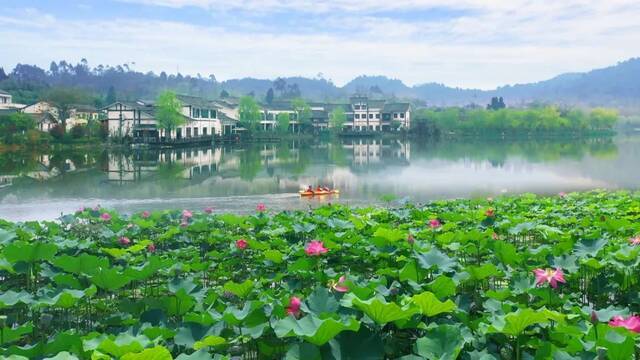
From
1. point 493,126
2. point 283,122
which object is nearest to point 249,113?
point 283,122

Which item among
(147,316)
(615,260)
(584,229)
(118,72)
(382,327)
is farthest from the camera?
(118,72)

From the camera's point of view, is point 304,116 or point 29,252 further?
point 304,116

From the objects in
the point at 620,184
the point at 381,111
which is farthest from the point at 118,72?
the point at 620,184

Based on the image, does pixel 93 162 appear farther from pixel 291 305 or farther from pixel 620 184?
pixel 291 305

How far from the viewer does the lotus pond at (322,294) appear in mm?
2957

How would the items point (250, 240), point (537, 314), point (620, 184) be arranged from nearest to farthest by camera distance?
point (537, 314) < point (250, 240) < point (620, 184)

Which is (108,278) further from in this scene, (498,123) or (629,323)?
(498,123)

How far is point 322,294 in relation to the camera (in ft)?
11.2

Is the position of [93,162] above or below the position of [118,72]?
below

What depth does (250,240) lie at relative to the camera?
20.4 feet

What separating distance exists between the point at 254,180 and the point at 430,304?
66.8 ft

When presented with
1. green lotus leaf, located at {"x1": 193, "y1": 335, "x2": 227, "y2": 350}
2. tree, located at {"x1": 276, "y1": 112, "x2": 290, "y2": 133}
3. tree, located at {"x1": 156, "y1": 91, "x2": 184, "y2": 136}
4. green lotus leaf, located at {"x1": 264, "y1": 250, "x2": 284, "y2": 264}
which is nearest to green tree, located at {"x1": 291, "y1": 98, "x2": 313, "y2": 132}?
tree, located at {"x1": 276, "y1": 112, "x2": 290, "y2": 133}

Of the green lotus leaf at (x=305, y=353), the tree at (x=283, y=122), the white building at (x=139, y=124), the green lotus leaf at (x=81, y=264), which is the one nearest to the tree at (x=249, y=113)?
the tree at (x=283, y=122)

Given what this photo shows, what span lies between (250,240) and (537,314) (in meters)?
3.70
